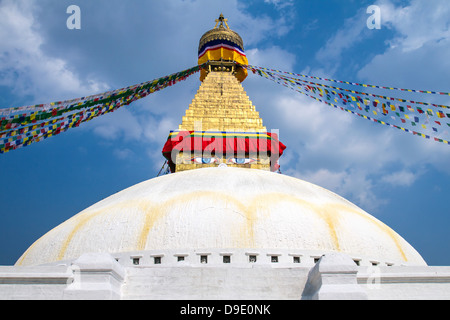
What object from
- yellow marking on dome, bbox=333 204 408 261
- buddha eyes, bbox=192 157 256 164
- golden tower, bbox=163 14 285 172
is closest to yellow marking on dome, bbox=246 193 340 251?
yellow marking on dome, bbox=333 204 408 261

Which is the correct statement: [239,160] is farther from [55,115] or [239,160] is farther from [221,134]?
[55,115]

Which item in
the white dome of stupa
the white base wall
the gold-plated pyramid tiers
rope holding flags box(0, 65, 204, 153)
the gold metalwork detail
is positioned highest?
the gold metalwork detail

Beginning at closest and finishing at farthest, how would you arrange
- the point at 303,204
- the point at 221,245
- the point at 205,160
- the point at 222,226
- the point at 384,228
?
the point at 221,245 < the point at 222,226 < the point at 303,204 < the point at 384,228 < the point at 205,160

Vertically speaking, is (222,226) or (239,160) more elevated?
(239,160)

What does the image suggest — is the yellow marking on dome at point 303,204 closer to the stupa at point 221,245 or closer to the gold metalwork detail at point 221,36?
the stupa at point 221,245

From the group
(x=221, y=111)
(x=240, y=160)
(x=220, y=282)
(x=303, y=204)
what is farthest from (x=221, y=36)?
(x=220, y=282)

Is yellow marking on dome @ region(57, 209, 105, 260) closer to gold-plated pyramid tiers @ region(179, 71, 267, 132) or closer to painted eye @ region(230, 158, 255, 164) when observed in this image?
painted eye @ region(230, 158, 255, 164)

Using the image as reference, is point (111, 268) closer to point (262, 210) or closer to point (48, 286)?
point (48, 286)

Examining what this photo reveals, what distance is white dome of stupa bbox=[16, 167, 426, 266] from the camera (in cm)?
748

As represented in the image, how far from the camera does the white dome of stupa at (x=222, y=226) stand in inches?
295

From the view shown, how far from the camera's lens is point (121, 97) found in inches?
519

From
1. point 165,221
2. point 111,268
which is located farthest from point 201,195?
point 111,268

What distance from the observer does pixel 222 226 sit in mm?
7570
